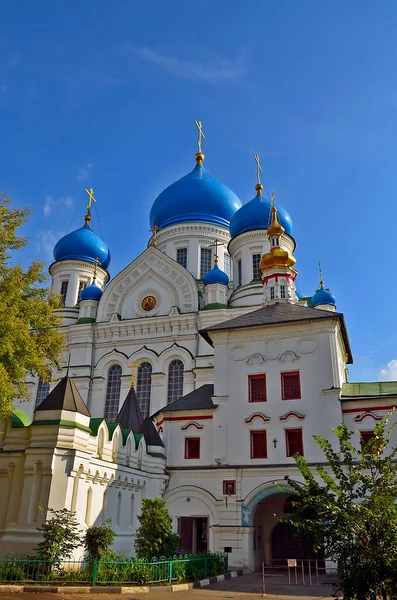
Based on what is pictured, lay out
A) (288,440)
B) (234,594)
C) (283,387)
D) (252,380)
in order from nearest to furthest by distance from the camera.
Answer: (234,594)
(288,440)
(283,387)
(252,380)

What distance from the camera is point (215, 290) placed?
1150 inches

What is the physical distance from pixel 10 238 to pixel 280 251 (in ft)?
45.0

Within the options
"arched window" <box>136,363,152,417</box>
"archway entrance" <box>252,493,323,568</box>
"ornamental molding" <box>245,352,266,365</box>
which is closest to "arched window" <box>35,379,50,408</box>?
"arched window" <box>136,363,152,417</box>

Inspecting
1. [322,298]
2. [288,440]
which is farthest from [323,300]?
[288,440]

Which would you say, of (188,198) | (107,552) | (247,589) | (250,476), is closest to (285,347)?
(250,476)

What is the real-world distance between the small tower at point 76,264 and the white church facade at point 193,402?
15 cm

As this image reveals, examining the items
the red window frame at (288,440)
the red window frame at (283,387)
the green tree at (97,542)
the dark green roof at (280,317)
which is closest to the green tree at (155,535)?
the green tree at (97,542)

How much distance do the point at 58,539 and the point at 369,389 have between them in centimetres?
1216

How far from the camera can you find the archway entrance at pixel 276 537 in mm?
18766

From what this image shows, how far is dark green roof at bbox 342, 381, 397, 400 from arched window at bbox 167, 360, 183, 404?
9787mm

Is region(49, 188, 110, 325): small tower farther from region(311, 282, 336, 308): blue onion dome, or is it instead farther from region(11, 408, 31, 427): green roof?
region(11, 408, 31, 427): green roof

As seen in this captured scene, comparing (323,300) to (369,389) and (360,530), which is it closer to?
(369,389)

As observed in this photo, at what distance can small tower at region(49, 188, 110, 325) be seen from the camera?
3484cm

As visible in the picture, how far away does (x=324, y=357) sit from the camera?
61.2 ft
